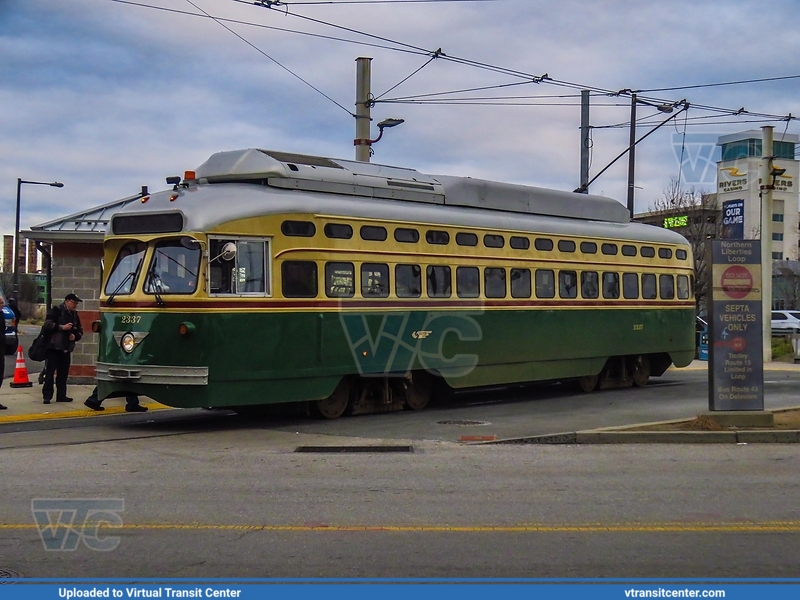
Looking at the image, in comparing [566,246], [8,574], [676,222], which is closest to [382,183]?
[566,246]

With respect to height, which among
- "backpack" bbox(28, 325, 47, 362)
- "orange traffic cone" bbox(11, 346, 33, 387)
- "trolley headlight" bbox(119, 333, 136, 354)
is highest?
"trolley headlight" bbox(119, 333, 136, 354)

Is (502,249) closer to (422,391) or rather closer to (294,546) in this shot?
(422,391)

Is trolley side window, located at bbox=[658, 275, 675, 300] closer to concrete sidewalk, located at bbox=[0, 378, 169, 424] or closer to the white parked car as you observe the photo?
concrete sidewalk, located at bbox=[0, 378, 169, 424]

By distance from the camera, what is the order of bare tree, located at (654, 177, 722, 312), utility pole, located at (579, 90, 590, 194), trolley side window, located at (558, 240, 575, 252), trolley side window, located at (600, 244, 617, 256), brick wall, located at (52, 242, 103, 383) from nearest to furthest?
trolley side window, located at (558, 240, 575, 252), brick wall, located at (52, 242, 103, 383), trolley side window, located at (600, 244, 617, 256), utility pole, located at (579, 90, 590, 194), bare tree, located at (654, 177, 722, 312)

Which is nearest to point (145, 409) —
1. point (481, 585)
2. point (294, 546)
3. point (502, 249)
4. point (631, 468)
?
point (502, 249)

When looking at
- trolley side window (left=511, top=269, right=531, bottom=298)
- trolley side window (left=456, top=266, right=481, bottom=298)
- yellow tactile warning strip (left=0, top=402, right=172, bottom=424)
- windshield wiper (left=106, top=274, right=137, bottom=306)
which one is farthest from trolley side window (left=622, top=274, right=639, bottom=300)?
windshield wiper (left=106, top=274, right=137, bottom=306)

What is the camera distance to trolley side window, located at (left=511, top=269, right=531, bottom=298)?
54.1 ft

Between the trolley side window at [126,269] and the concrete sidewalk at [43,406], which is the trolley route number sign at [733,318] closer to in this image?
Result: the trolley side window at [126,269]

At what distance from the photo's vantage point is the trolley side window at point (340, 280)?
13.5 m

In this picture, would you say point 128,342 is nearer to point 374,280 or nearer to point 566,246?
point 374,280

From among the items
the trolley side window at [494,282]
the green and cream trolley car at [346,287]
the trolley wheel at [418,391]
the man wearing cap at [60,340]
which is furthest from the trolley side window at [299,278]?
the man wearing cap at [60,340]

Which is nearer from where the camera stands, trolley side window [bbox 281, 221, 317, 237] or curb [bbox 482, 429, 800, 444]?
curb [bbox 482, 429, 800, 444]

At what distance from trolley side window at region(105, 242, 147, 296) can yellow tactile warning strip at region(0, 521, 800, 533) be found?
6038 millimetres

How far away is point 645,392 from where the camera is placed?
18797 mm
